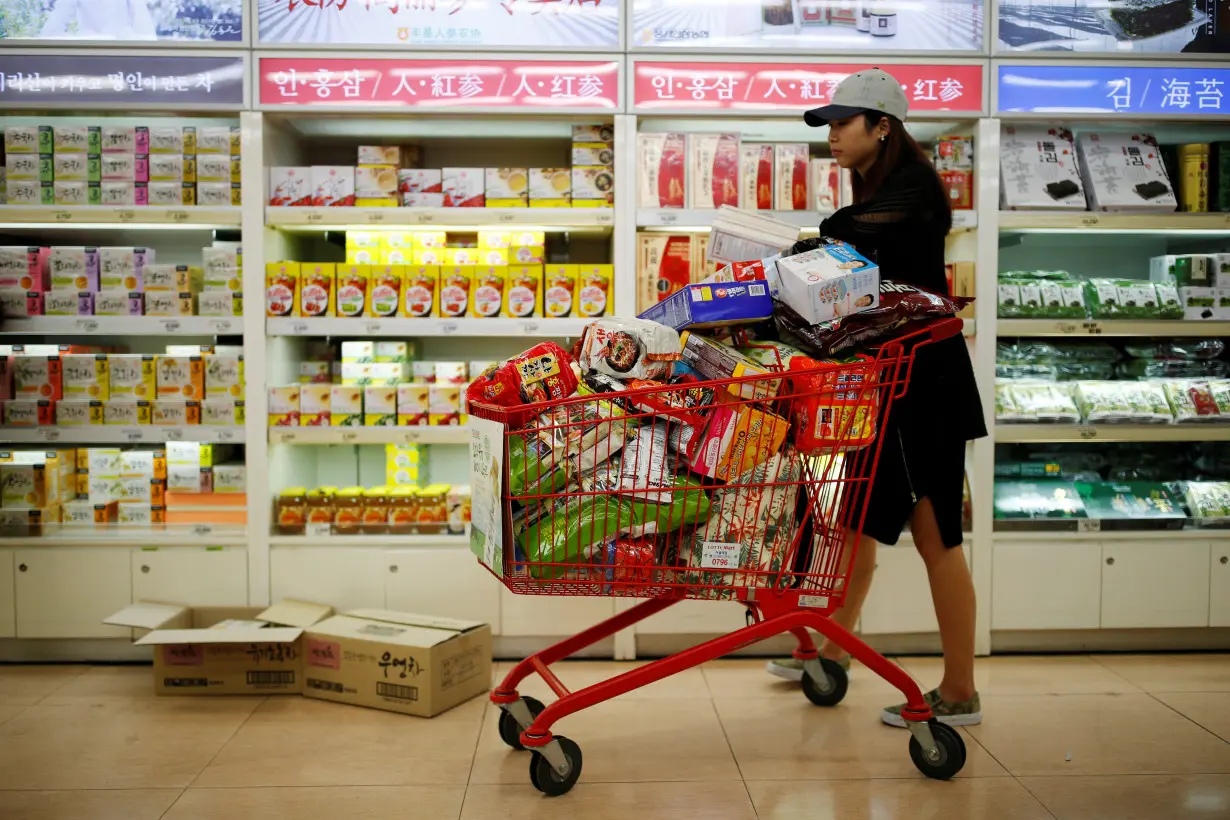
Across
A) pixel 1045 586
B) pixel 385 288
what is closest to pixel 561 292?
pixel 385 288

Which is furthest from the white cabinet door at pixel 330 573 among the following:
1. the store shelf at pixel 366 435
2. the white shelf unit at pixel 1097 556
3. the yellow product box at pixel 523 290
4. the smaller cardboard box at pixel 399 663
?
the white shelf unit at pixel 1097 556

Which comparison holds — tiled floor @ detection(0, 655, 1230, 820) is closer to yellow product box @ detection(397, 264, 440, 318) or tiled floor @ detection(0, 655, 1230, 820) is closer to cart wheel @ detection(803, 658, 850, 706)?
cart wheel @ detection(803, 658, 850, 706)

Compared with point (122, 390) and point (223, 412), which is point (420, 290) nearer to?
point (223, 412)

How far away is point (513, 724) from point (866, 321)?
56.4 inches

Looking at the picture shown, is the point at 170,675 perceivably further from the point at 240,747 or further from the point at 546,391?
the point at 546,391

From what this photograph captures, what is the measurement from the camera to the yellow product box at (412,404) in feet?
12.3

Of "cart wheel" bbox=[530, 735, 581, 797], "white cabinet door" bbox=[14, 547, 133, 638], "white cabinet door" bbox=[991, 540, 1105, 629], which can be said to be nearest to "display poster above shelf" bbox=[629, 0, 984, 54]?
"white cabinet door" bbox=[991, 540, 1105, 629]

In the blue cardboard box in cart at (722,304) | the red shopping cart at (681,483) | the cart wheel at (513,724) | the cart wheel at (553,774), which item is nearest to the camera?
the red shopping cart at (681,483)

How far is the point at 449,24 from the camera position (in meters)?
3.62

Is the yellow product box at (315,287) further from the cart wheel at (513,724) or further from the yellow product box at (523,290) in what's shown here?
the cart wheel at (513,724)

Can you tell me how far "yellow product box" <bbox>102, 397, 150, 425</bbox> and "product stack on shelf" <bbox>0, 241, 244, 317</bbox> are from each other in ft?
1.06

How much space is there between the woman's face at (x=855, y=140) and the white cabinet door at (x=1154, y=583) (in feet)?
5.97

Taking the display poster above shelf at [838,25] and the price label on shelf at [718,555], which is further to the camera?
the display poster above shelf at [838,25]

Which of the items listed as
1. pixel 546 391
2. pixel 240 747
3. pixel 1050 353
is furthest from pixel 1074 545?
pixel 240 747
